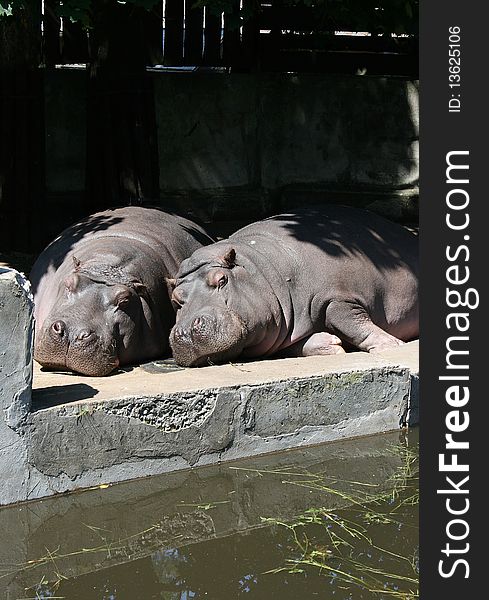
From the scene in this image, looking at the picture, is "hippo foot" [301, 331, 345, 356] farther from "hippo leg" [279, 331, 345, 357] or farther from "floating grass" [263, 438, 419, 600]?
"floating grass" [263, 438, 419, 600]

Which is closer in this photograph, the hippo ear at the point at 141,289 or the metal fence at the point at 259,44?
the hippo ear at the point at 141,289

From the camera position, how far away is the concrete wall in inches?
413

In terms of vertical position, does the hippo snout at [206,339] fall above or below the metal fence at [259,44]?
below

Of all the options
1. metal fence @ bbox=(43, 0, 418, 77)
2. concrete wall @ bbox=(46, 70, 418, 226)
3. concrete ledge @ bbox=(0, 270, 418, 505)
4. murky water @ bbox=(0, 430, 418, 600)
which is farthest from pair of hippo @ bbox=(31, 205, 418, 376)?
metal fence @ bbox=(43, 0, 418, 77)

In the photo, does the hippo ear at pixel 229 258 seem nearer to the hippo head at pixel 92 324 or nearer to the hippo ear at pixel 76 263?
the hippo head at pixel 92 324

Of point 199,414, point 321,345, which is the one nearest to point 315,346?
point 321,345

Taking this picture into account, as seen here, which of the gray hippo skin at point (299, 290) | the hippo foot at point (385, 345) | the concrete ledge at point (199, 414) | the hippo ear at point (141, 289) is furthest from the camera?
Answer: the hippo foot at point (385, 345)

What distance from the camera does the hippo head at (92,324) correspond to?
6.32 meters

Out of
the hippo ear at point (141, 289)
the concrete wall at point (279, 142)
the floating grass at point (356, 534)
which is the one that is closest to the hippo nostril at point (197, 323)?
the hippo ear at point (141, 289)

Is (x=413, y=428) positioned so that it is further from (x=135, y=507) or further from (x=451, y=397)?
(x=451, y=397)

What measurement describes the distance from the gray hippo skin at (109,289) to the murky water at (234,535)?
4.27 ft

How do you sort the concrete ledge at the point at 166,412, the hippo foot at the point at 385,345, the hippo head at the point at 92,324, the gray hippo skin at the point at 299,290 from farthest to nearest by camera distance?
the hippo foot at the point at 385,345 < the gray hippo skin at the point at 299,290 < the hippo head at the point at 92,324 < the concrete ledge at the point at 166,412

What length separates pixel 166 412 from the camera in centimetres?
529

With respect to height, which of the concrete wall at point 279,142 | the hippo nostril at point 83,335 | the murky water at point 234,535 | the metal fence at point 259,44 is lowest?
the murky water at point 234,535
